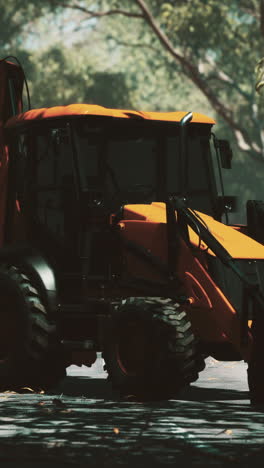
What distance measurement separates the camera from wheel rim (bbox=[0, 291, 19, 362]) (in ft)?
45.8

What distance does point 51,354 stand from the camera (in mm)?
13711

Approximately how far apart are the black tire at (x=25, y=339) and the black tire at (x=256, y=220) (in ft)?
7.58

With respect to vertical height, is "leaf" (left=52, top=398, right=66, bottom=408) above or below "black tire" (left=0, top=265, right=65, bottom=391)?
below

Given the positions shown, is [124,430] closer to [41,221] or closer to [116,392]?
[116,392]

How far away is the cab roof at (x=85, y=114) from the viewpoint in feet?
44.9

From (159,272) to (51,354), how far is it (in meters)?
1.50

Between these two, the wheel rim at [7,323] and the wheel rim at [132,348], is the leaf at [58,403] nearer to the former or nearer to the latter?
the wheel rim at [132,348]

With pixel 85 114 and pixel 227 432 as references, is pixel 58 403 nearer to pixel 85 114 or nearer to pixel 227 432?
pixel 227 432

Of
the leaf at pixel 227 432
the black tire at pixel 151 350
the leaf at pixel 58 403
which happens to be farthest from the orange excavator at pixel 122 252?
the leaf at pixel 227 432

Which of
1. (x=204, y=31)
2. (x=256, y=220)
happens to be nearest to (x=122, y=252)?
Result: (x=256, y=220)

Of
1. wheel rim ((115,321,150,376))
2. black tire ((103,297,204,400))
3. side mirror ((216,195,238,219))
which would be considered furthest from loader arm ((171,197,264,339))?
side mirror ((216,195,238,219))

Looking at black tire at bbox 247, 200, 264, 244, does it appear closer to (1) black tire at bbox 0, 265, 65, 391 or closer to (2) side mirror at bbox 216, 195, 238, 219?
(2) side mirror at bbox 216, 195, 238, 219

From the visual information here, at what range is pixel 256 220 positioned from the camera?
45.4ft

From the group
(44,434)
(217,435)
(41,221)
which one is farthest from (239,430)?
(41,221)
